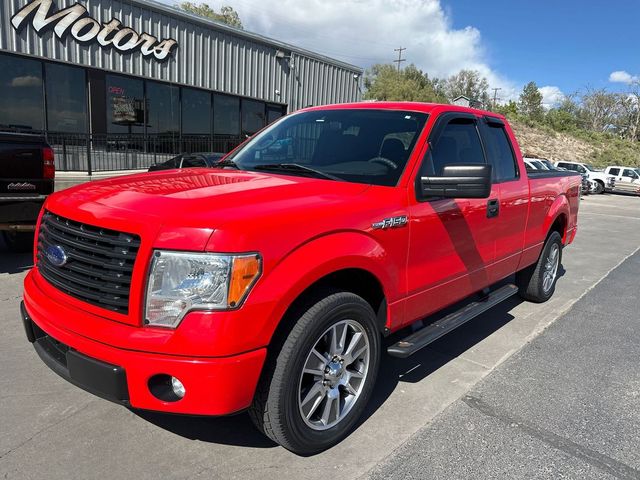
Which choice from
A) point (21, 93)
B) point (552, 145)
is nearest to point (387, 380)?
point (21, 93)

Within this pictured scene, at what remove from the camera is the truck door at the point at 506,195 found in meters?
4.14

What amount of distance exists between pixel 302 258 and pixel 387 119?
1637mm

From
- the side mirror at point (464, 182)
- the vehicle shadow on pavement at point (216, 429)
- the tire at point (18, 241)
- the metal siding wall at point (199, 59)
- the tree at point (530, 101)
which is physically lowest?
the vehicle shadow on pavement at point (216, 429)

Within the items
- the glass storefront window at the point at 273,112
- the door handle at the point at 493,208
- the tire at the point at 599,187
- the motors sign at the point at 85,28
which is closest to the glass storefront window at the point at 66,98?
the motors sign at the point at 85,28

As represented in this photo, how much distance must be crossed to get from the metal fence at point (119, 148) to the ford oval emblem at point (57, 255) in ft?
35.8

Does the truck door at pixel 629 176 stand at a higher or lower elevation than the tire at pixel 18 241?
higher

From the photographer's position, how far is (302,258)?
2.34 m

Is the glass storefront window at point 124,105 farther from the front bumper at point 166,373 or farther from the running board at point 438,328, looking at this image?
the front bumper at point 166,373

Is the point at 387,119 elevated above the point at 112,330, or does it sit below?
above

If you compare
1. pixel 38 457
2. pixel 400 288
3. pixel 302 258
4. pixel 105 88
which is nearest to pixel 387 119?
pixel 400 288

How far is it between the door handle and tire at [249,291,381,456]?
1.56 m

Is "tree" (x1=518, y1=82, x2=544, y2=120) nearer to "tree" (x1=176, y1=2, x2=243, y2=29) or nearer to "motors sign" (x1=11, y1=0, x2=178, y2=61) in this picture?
"tree" (x1=176, y1=2, x2=243, y2=29)

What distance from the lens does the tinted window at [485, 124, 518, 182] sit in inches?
166

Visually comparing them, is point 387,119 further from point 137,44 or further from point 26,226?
point 137,44
